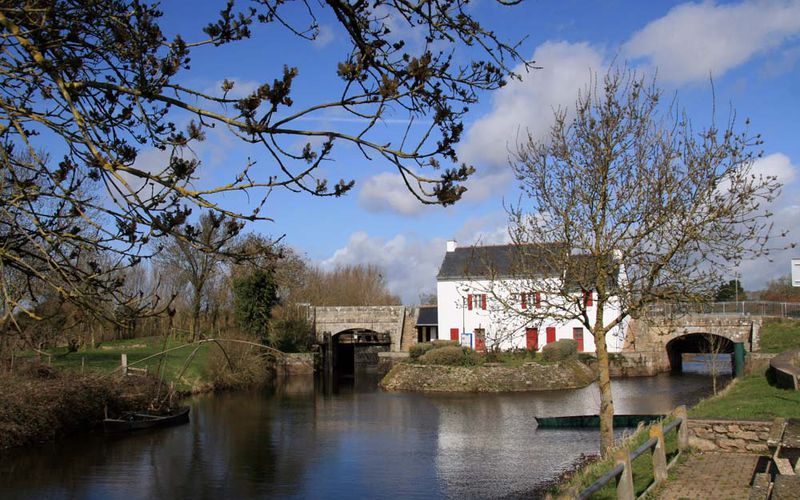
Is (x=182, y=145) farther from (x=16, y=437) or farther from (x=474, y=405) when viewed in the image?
(x=474, y=405)

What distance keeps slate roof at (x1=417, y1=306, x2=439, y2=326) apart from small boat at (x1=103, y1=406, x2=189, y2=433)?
24.0 metres

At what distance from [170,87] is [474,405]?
2308cm

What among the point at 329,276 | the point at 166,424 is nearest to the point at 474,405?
the point at 166,424

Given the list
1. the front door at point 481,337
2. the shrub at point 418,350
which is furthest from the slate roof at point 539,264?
the shrub at point 418,350

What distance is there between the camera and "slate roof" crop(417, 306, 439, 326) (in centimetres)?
4416

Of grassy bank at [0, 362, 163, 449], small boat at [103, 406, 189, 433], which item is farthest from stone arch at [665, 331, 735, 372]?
grassy bank at [0, 362, 163, 449]

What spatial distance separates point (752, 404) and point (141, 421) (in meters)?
16.1

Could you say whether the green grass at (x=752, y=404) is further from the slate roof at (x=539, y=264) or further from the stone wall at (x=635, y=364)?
the stone wall at (x=635, y=364)

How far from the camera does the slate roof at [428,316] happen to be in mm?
44156

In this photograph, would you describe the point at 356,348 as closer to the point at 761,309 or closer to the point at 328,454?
the point at 761,309

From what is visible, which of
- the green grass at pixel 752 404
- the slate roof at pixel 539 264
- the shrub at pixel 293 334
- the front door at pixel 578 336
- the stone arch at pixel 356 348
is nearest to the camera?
the slate roof at pixel 539 264

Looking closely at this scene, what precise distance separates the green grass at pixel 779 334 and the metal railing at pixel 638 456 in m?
23.9

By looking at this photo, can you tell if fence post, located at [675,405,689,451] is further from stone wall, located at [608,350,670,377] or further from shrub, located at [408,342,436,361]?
stone wall, located at [608,350,670,377]

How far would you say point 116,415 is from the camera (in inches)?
816
